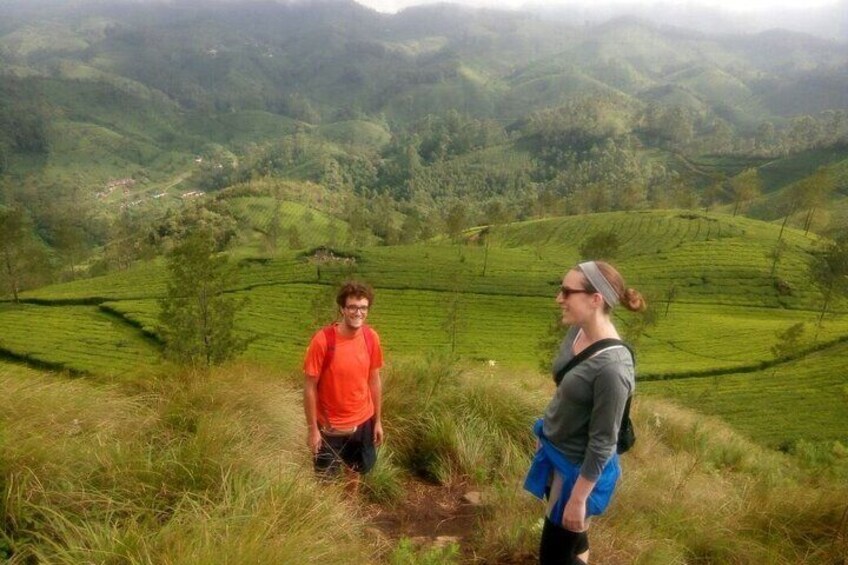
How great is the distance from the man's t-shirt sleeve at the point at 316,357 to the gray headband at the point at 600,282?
2.68 m

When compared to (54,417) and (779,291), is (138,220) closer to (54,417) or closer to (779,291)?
(779,291)

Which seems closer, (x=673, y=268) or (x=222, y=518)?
(x=222, y=518)

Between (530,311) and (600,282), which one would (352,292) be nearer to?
(600,282)

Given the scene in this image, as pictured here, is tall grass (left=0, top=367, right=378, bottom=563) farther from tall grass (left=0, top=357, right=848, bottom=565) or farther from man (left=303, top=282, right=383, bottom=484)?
man (left=303, top=282, right=383, bottom=484)

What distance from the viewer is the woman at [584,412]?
3.33 meters

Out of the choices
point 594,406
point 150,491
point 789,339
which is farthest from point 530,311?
point 150,491

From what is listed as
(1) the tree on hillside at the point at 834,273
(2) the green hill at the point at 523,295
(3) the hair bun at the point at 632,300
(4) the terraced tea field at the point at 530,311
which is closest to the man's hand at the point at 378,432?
(3) the hair bun at the point at 632,300

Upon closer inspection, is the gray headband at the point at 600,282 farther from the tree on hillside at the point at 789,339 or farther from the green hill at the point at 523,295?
the tree on hillside at the point at 789,339

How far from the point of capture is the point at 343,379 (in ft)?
17.3

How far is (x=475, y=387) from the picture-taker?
7656 mm

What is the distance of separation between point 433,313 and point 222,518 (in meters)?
56.0

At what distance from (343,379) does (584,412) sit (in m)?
2.55

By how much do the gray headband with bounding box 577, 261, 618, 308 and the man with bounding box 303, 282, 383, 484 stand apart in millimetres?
2335

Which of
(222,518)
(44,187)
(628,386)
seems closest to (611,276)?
(628,386)
